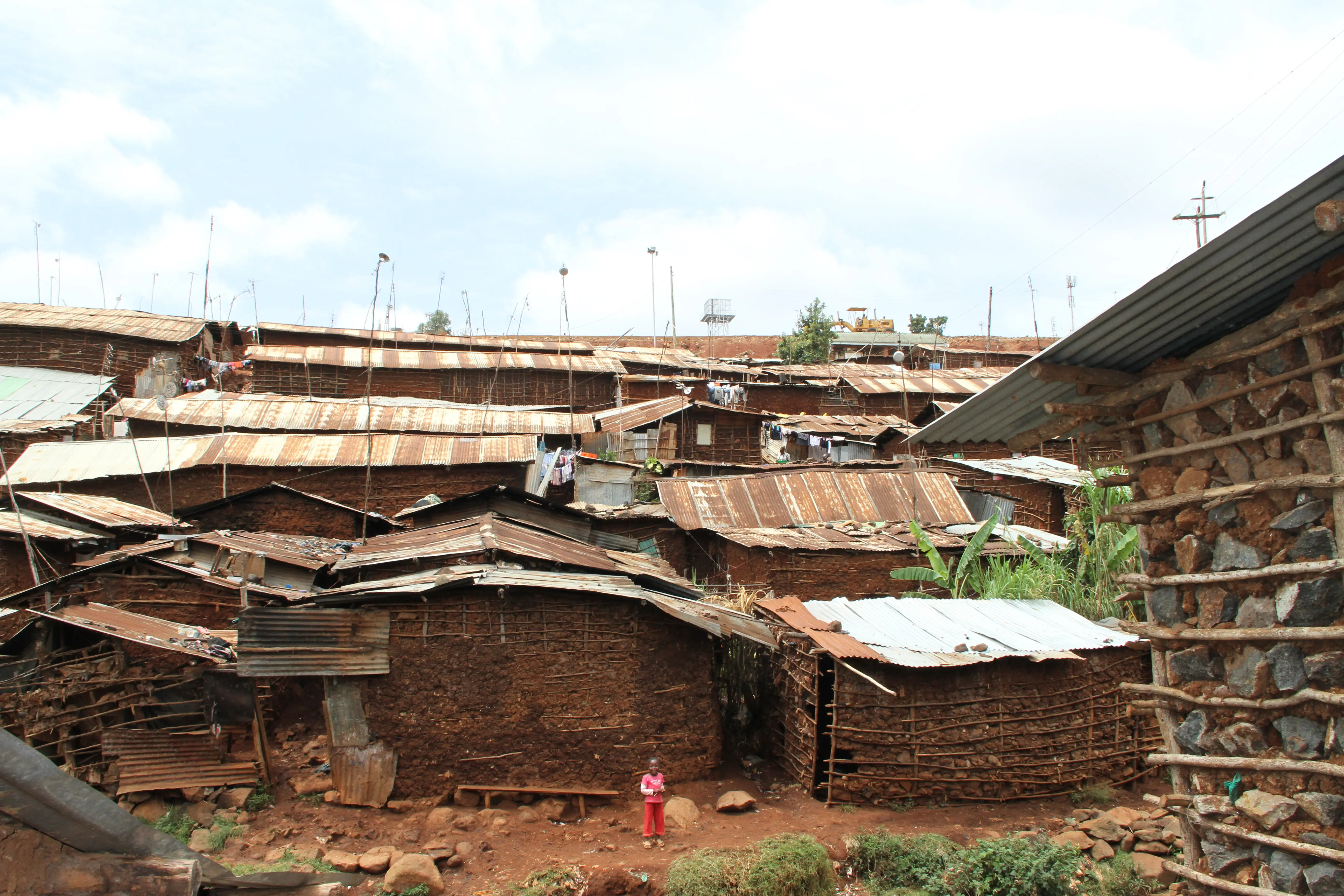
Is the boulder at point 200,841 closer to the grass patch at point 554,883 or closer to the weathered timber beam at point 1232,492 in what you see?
the grass patch at point 554,883

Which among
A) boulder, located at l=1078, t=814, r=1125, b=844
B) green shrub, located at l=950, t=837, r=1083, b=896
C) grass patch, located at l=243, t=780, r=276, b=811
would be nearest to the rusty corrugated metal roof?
boulder, located at l=1078, t=814, r=1125, b=844

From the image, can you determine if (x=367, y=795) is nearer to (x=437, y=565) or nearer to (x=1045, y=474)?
(x=437, y=565)

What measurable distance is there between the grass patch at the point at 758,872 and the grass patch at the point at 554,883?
873mm

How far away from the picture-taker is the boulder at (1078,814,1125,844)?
902cm

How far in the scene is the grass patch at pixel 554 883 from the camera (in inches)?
307

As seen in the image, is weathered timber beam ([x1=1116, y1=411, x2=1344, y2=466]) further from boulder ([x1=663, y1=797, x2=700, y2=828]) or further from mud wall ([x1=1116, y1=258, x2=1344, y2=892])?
boulder ([x1=663, y1=797, x2=700, y2=828])

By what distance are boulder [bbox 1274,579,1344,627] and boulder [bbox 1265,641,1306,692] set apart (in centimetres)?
15

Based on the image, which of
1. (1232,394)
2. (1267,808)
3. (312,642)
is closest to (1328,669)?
(1267,808)

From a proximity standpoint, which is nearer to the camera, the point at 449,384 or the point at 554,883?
the point at 554,883

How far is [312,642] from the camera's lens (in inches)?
365

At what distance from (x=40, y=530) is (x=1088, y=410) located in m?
14.8

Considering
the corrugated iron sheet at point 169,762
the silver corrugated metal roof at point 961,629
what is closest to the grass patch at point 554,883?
the corrugated iron sheet at point 169,762

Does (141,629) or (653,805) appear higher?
(141,629)

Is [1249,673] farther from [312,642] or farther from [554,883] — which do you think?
[312,642]
